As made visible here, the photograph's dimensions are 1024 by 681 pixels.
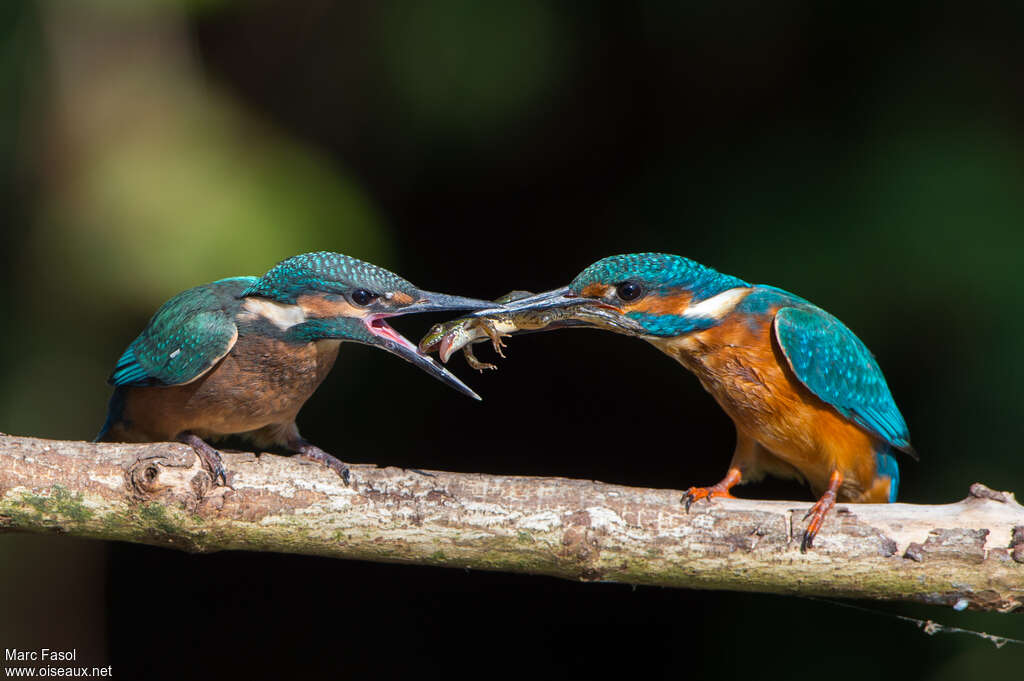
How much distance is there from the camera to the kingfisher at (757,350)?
238 cm

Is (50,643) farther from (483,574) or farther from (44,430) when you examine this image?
(483,574)

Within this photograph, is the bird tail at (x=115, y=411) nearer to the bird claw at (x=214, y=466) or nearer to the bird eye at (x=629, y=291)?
the bird claw at (x=214, y=466)

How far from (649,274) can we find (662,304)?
0.09 metres

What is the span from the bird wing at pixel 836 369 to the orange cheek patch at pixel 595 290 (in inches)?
18.8

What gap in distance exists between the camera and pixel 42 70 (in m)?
3.27

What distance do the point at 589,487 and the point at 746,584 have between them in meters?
0.42

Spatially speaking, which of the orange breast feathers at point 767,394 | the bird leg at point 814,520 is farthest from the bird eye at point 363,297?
the bird leg at point 814,520

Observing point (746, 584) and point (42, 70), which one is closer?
point (746, 584)

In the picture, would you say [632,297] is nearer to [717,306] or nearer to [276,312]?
[717,306]

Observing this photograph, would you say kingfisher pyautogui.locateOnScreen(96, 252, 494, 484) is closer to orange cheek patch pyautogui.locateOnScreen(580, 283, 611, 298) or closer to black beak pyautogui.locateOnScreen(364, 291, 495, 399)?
black beak pyautogui.locateOnScreen(364, 291, 495, 399)

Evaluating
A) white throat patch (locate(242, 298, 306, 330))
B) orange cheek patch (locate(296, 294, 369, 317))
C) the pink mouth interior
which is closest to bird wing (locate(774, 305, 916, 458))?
the pink mouth interior

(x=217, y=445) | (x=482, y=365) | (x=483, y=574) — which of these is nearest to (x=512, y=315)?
(x=482, y=365)

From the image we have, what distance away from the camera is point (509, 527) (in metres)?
2.09

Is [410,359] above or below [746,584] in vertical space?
above
